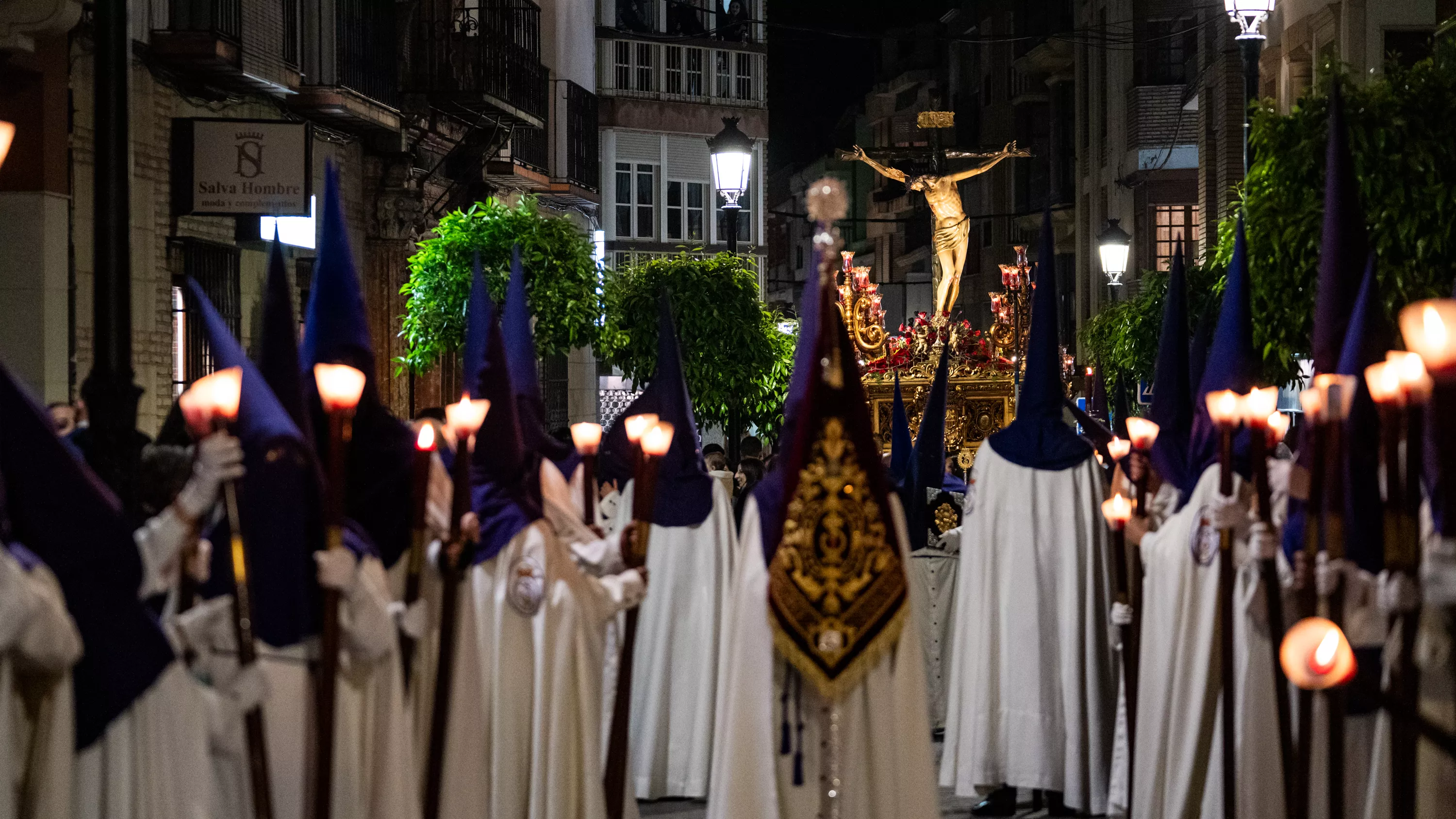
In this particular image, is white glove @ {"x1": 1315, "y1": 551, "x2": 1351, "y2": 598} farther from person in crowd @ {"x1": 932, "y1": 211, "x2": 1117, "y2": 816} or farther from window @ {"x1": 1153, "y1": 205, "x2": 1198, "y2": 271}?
window @ {"x1": 1153, "y1": 205, "x2": 1198, "y2": 271}

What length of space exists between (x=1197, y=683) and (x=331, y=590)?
380cm

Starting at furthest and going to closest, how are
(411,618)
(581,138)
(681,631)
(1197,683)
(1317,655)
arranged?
(581,138)
(681,631)
(1197,683)
(411,618)
(1317,655)

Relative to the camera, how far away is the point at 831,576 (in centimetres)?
604

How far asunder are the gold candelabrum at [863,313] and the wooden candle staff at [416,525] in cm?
984

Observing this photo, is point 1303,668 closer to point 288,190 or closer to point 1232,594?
point 1232,594

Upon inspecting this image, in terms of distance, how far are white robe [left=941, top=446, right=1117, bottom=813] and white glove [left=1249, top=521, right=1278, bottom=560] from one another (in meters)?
2.81

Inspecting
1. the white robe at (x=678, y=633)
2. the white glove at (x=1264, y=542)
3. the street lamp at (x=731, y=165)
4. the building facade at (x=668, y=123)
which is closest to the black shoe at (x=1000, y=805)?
the white robe at (x=678, y=633)

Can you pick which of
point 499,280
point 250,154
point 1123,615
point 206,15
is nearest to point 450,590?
point 1123,615

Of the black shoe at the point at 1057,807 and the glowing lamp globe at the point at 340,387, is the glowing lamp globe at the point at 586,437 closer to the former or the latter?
the glowing lamp globe at the point at 340,387

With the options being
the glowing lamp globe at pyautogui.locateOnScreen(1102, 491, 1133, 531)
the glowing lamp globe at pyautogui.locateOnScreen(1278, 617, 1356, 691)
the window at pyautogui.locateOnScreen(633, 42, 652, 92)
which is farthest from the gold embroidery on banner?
the window at pyautogui.locateOnScreen(633, 42, 652, 92)

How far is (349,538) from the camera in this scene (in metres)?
5.58

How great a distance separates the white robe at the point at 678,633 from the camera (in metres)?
9.66

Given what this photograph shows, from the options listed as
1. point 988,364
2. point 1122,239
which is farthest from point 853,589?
point 1122,239

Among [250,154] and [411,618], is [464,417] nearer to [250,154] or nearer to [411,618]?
[411,618]
